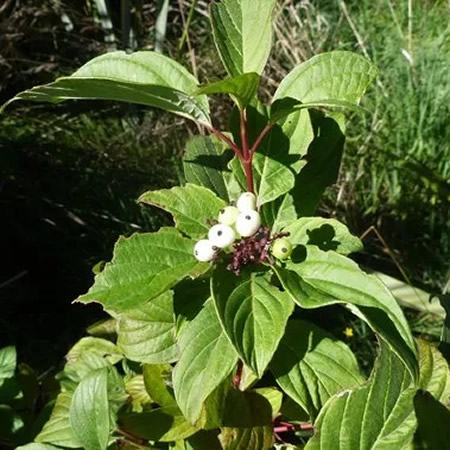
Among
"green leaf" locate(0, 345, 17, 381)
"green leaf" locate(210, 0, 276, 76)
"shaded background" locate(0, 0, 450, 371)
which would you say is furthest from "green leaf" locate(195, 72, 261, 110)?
"shaded background" locate(0, 0, 450, 371)

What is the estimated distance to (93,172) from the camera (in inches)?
93.4

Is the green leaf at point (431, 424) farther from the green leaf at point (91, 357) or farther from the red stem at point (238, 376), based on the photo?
the green leaf at point (91, 357)

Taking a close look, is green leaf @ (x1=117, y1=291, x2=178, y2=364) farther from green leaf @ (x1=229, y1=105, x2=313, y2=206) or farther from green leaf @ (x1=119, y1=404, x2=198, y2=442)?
green leaf @ (x1=229, y1=105, x2=313, y2=206)

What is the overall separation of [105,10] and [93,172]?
20.9 inches

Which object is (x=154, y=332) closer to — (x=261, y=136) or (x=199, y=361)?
(x=199, y=361)

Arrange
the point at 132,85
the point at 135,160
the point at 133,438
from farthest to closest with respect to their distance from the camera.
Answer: the point at 135,160
the point at 133,438
the point at 132,85

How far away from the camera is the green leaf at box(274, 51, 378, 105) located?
80cm

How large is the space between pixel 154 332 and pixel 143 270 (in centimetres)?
19

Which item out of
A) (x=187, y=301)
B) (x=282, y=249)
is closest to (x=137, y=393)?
(x=187, y=301)

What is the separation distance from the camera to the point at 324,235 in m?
0.83

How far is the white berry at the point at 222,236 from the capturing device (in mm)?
770

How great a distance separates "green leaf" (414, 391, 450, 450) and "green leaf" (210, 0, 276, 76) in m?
0.36

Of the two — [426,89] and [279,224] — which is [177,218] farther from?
[426,89]

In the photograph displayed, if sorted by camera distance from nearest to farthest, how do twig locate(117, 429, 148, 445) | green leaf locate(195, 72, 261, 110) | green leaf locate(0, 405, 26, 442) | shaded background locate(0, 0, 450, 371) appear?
1. green leaf locate(195, 72, 261, 110)
2. twig locate(117, 429, 148, 445)
3. green leaf locate(0, 405, 26, 442)
4. shaded background locate(0, 0, 450, 371)
